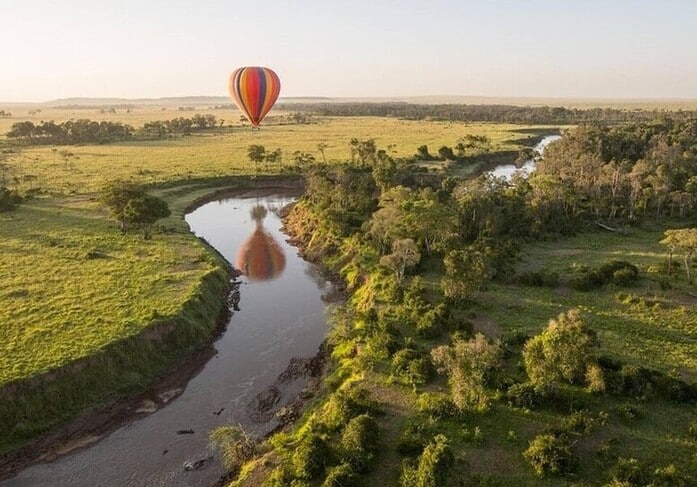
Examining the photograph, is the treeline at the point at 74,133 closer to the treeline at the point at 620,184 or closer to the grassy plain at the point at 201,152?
the grassy plain at the point at 201,152

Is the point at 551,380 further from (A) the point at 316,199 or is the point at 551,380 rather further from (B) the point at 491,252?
(A) the point at 316,199

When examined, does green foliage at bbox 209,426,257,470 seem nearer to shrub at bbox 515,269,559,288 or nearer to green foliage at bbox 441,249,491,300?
green foliage at bbox 441,249,491,300

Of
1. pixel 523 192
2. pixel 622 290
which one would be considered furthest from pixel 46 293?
pixel 523 192

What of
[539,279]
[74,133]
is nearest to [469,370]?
[539,279]

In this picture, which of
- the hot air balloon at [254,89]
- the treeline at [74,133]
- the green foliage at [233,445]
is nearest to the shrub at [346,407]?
the green foliage at [233,445]

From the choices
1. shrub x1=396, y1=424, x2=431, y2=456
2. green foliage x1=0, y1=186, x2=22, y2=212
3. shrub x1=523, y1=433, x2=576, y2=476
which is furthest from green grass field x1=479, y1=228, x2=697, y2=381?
green foliage x1=0, y1=186, x2=22, y2=212

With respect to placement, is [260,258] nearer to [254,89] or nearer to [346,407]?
[254,89]
